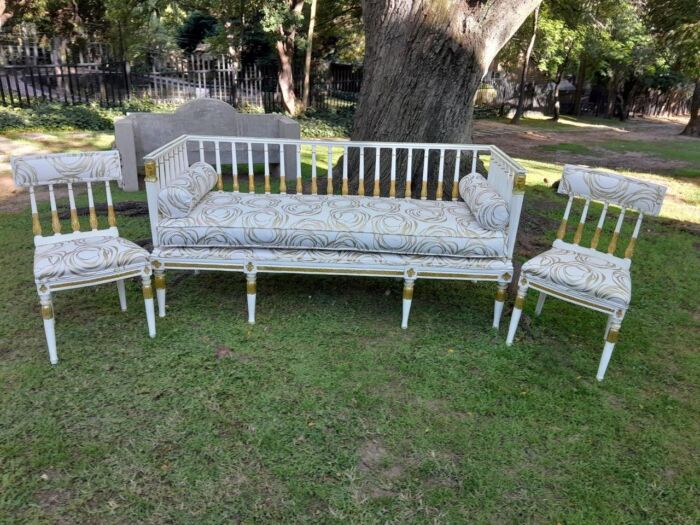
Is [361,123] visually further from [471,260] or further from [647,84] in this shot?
[647,84]

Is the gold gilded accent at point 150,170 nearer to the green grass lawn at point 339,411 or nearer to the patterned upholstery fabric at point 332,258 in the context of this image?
the patterned upholstery fabric at point 332,258

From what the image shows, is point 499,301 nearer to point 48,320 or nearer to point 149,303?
point 149,303

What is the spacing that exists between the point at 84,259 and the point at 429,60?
3445 mm

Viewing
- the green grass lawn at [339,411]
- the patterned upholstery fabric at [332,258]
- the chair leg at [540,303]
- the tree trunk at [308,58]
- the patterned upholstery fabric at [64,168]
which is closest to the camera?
the green grass lawn at [339,411]

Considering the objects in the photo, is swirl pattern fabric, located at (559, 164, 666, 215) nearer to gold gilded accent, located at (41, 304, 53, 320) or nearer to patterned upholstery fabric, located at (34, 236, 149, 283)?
patterned upholstery fabric, located at (34, 236, 149, 283)

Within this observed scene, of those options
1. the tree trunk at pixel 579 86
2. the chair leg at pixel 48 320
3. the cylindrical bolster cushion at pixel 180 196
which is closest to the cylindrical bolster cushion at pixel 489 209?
the cylindrical bolster cushion at pixel 180 196

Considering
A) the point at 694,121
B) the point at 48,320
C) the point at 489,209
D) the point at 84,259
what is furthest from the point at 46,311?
the point at 694,121

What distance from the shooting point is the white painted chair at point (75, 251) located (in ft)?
10.7

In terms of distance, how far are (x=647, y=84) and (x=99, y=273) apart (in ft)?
100

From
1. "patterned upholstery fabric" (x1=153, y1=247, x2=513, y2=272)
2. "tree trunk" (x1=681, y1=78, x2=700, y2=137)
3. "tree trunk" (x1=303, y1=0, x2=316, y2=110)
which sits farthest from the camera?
"tree trunk" (x1=681, y1=78, x2=700, y2=137)

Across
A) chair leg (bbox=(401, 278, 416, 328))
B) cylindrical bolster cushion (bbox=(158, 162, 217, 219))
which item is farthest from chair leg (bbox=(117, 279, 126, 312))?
chair leg (bbox=(401, 278, 416, 328))

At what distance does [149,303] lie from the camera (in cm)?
358

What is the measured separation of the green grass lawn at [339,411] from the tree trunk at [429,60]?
1767mm

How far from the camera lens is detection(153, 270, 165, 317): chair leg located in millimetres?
3795
